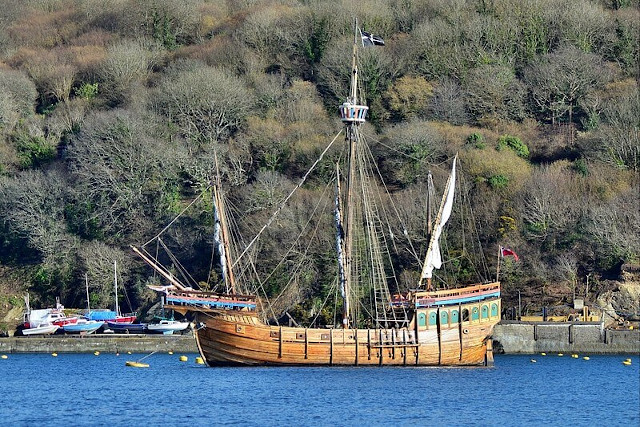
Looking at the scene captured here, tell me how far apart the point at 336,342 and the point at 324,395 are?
11612 mm

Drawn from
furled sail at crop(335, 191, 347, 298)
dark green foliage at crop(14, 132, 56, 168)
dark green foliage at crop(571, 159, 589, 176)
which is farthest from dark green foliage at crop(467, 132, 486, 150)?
dark green foliage at crop(14, 132, 56, 168)

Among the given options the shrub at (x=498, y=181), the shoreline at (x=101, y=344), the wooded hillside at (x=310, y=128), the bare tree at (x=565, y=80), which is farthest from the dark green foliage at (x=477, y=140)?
the shoreline at (x=101, y=344)

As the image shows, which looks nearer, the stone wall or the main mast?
the main mast

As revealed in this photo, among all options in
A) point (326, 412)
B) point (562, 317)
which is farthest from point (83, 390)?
point (562, 317)

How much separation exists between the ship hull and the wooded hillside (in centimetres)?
1905

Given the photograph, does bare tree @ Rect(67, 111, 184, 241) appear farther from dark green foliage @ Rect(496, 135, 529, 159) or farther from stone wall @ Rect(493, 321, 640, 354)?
stone wall @ Rect(493, 321, 640, 354)

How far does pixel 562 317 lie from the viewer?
94.4m

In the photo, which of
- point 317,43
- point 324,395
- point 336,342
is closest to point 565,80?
point 317,43

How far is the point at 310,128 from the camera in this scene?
4776 inches

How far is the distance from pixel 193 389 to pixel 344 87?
6543cm

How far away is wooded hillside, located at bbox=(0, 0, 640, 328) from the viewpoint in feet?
339

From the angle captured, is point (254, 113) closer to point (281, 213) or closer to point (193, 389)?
point (281, 213)

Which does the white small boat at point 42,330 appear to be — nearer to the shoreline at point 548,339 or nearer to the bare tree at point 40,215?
the shoreline at point 548,339

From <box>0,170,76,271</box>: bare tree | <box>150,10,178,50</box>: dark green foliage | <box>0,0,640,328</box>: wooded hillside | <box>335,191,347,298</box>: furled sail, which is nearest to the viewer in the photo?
<box>335,191,347,298</box>: furled sail
